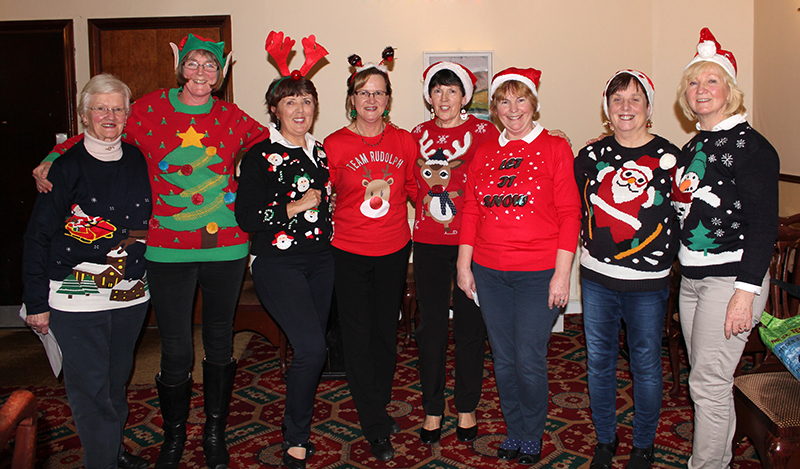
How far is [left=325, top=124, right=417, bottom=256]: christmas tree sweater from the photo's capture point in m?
2.26

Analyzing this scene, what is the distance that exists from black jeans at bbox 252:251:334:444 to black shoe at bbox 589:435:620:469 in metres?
1.16

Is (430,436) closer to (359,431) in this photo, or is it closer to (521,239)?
(359,431)

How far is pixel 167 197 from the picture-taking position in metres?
2.10

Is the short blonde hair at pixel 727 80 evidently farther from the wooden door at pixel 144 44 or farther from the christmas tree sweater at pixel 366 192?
the wooden door at pixel 144 44

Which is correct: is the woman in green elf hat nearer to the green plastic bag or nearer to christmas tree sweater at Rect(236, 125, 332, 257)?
christmas tree sweater at Rect(236, 125, 332, 257)

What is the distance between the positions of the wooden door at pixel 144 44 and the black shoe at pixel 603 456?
3.46 meters

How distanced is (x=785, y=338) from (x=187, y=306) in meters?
2.16

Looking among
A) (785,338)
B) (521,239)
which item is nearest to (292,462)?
(521,239)

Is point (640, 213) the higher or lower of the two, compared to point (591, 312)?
higher

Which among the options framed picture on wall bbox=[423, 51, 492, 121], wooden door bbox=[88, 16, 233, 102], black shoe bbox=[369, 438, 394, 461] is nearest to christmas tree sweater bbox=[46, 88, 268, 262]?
black shoe bbox=[369, 438, 394, 461]

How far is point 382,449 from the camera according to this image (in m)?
2.35

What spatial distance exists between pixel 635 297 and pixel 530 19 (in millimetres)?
2801

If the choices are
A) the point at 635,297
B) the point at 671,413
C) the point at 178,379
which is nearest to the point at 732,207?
the point at 635,297

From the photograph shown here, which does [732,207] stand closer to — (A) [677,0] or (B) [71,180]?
(B) [71,180]
